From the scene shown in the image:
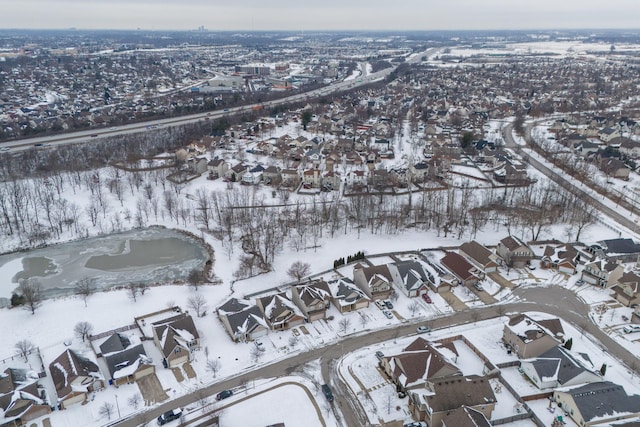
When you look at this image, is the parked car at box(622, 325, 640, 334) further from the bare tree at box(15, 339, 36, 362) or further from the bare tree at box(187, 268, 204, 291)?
the bare tree at box(15, 339, 36, 362)

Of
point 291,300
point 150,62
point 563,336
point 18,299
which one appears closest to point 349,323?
point 291,300

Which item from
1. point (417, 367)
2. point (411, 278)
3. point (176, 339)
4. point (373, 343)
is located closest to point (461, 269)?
point (411, 278)

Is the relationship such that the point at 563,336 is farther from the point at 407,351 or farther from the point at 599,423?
the point at 407,351

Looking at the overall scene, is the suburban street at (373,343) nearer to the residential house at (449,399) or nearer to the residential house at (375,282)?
the residential house at (449,399)

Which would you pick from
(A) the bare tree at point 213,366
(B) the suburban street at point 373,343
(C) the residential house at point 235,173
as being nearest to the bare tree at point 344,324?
(B) the suburban street at point 373,343

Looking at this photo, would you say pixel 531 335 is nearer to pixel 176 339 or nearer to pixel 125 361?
pixel 176 339

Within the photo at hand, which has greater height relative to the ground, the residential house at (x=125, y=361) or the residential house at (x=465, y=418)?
the residential house at (x=465, y=418)

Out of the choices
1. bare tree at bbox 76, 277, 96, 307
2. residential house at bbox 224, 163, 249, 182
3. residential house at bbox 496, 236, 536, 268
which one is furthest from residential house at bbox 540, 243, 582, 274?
residential house at bbox 224, 163, 249, 182
